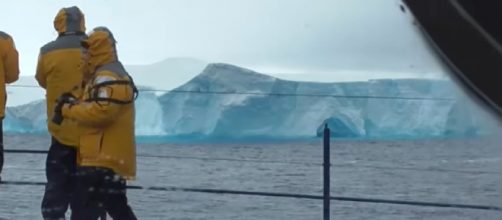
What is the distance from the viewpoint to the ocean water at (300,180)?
1149cm

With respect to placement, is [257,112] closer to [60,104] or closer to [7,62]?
[7,62]

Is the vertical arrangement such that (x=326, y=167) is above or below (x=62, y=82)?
below

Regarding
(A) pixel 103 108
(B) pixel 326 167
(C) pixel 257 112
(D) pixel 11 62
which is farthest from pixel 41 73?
(C) pixel 257 112

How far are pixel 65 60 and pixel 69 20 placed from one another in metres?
0.21

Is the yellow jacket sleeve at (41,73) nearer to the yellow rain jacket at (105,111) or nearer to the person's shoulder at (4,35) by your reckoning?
the person's shoulder at (4,35)

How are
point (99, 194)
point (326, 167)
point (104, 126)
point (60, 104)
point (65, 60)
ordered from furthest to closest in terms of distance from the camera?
point (326, 167) < point (65, 60) < point (60, 104) < point (99, 194) < point (104, 126)

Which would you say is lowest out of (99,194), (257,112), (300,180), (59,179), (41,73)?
(300,180)

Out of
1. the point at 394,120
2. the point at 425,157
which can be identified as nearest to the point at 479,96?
the point at 394,120

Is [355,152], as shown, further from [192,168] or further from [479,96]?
[479,96]

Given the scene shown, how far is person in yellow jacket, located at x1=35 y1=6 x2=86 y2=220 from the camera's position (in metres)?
6.60

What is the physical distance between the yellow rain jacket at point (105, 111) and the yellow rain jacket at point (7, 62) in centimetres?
129

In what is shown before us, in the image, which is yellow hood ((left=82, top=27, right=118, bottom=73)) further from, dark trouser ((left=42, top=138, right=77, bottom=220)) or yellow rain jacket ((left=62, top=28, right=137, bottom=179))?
dark trouser ((left=42, top=138, right=77, bottom=220))

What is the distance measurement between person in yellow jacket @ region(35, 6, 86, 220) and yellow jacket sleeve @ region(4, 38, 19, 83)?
0.44 meters

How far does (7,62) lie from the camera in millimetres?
7230
